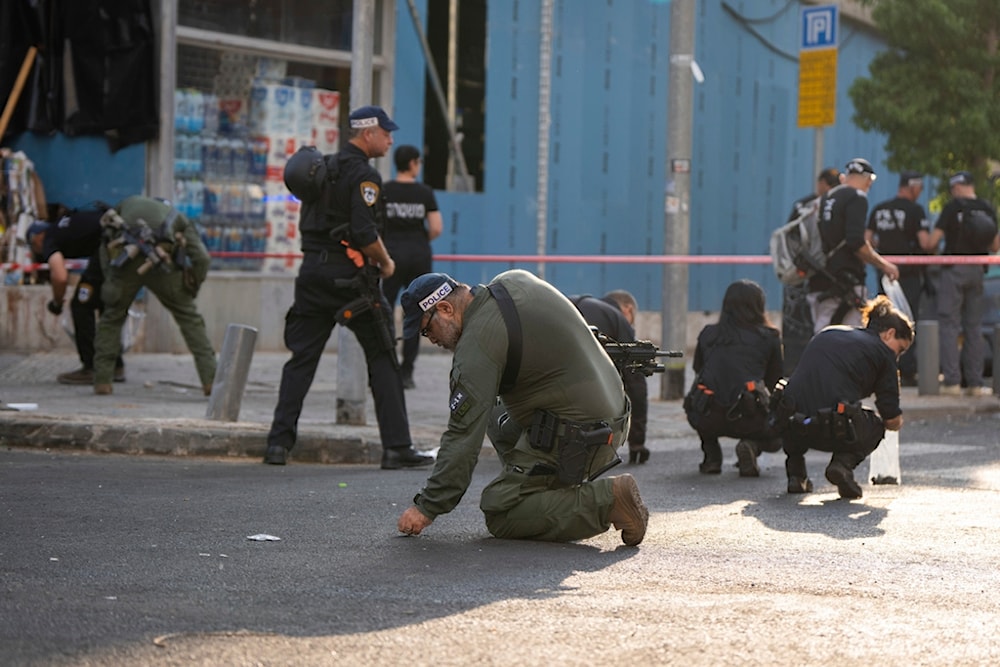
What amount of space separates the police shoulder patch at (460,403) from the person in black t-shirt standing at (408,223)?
640 cm

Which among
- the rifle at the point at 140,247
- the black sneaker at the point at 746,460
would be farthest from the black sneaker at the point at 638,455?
the rifle at the point at 140,247

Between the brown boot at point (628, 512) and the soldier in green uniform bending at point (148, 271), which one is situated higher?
the soldier in green uniform bending at point (148, 271)

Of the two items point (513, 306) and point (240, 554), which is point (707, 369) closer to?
point (513, 306)

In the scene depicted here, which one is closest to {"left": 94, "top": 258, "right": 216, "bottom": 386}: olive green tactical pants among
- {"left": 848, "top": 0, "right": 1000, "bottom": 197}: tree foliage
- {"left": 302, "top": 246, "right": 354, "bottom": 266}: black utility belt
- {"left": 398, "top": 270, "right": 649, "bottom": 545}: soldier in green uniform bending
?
{"left": 302, "top": 246, "right": 354, "bottom": 266}: black utility belt

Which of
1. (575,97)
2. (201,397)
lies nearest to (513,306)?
(201,397)

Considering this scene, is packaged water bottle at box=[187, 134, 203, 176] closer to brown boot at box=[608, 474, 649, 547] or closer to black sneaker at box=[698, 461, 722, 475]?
black sneaker at box=[698, 461, 722, 475]

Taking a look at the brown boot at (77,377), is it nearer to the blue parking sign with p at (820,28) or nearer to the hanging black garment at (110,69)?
the hanging black garment at (110,69)

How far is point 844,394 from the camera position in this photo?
328 inches

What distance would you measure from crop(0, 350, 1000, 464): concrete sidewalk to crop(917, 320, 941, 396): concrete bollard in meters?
0.13

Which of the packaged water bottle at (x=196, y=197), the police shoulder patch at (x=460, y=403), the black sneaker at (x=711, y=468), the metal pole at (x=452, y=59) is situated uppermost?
the metal pole at (x=452, y=59)

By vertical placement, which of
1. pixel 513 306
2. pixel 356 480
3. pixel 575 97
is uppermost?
pixel 575 97

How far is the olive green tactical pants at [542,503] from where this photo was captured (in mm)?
6408

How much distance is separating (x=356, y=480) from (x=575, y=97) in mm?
10357

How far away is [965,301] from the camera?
1425 centimetres
